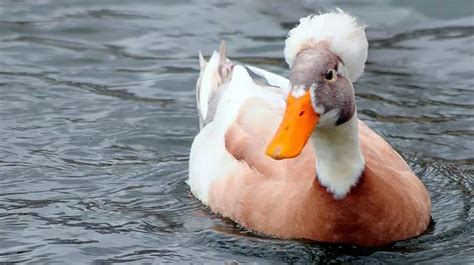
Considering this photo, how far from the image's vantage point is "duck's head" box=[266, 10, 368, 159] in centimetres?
715

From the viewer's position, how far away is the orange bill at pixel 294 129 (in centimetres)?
712

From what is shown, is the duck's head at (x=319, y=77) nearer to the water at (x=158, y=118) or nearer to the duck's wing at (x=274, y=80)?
the water at (x=158, y=118)

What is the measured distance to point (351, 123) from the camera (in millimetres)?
7688

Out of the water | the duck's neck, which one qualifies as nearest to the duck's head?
the duck's neck

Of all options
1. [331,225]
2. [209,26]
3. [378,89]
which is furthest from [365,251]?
[209,26]

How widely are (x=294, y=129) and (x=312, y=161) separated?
1189 millimetres

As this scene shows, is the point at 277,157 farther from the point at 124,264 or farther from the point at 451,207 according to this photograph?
the point at 451,207

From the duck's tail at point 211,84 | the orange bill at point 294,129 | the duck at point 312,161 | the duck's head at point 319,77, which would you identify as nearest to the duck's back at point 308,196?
the duck at point 312,161

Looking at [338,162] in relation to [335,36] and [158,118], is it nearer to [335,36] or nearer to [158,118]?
[335,36]

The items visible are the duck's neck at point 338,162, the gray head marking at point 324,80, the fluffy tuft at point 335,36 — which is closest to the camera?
the gray head marking at point 324,80

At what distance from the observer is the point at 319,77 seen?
728cm

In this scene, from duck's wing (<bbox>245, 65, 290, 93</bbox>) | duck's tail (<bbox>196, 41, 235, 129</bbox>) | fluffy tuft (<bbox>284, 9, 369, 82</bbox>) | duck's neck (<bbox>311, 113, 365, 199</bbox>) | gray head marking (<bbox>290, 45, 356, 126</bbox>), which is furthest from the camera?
duck's tail (<bbox>196, 41, 235, 129</bbox>)

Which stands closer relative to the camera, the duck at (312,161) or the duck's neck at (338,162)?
the duck at (312,161)

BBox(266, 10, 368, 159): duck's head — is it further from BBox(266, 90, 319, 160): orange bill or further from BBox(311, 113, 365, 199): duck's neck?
→ BBox(311, 113, 365, 199): duck's neck
